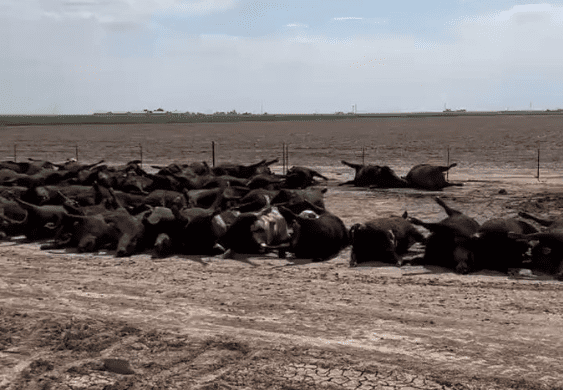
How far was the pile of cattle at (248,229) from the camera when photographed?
29.5 feet

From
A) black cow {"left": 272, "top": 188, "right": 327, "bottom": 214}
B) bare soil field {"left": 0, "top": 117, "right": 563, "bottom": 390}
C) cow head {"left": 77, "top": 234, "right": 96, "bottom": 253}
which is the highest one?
black cow {"left": 272, "top": 188, "right": 327, "bottom": 214}

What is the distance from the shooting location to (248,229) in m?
10.5

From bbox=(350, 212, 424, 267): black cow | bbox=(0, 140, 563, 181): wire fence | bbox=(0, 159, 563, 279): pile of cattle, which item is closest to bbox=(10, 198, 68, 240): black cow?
bbox=(0, 159, 563, 279): pile of cattle

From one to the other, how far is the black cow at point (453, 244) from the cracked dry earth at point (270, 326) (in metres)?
0.24

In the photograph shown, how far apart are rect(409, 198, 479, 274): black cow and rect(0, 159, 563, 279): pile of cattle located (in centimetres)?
2

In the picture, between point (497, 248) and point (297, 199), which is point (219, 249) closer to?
point (297, 199)

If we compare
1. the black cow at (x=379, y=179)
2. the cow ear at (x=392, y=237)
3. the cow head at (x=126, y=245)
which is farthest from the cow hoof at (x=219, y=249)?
the black cow at (x=379, y=179)

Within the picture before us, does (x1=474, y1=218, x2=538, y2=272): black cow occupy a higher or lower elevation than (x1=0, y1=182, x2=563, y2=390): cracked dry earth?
higher

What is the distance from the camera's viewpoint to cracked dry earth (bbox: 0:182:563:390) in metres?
5.24

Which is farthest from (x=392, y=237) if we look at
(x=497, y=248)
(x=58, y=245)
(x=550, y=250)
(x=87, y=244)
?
(x=58, y=245)

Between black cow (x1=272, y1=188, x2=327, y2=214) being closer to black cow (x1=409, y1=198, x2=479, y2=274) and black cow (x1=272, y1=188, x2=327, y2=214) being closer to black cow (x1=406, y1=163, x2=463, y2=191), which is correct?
black cow (x1=409, y1=198, x2=479, y2=274)

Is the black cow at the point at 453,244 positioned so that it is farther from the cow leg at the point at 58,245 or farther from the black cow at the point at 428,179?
the black cow at the point at 428,179

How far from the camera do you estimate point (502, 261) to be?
8930 millimetres

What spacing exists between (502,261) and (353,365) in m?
4.45
